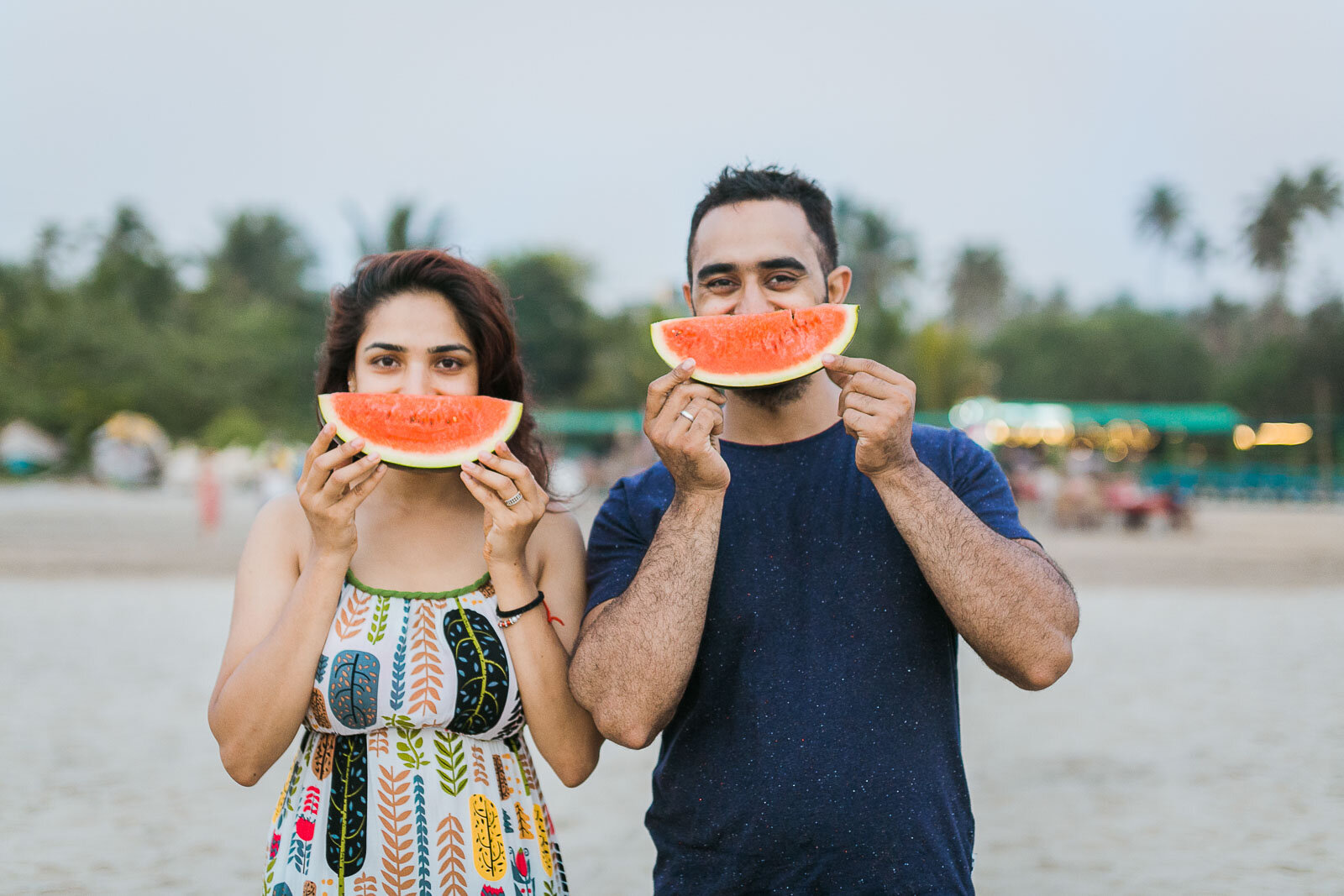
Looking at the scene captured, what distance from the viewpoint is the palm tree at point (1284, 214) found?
63.9 metres

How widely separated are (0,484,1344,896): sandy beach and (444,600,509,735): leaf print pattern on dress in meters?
→ 2.64

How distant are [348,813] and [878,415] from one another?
1445 millimetres

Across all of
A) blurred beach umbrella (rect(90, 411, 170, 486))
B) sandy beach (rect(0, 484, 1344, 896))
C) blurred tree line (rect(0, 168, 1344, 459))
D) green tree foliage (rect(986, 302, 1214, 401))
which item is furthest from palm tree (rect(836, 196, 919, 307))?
sandy beach (rect(0, 484, 1344, 896))

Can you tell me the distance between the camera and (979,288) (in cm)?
9288

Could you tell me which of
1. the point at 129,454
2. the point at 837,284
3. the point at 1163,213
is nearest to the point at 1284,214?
the point at 1163,213

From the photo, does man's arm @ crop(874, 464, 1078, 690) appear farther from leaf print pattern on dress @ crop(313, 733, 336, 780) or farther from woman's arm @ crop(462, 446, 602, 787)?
leaf print pattern on dress @ crop(313, 733, 336, 780)

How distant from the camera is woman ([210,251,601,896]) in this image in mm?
2311

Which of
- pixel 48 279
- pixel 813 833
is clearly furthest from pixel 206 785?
pixel 48 279

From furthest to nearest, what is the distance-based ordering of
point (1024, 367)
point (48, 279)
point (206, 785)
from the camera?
point (1024, 367) → point (48, 279) → point (206, 785)

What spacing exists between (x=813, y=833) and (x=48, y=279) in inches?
2623

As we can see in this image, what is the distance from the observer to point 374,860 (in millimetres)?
2316

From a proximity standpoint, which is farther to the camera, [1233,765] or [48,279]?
[48,279]

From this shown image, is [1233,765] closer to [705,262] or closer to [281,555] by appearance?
[705,262]

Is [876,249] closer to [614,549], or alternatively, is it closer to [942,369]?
[942,369]
